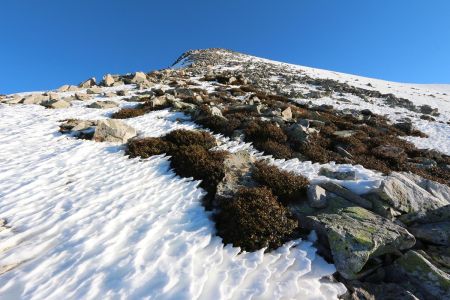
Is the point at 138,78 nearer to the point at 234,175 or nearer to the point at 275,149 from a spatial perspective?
the point at 275,149

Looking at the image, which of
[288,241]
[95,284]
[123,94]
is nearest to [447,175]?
[288,241]

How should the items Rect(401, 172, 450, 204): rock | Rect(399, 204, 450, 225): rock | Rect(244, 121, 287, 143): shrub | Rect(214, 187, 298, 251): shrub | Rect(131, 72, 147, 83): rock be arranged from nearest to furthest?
Rect(214, 187, 298, 251): shrub → Rect(399, 204, 450, 225): rock → Rect(401, 172, 450, 204): rock → Rect(244, 121, 287, 143): shrub → Rect(131, 72, 147, 83): rock

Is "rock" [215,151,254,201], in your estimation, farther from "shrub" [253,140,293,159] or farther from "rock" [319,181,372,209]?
"shrub" [253,140,293,159]

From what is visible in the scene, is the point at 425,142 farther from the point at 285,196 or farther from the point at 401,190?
the point at 285,196

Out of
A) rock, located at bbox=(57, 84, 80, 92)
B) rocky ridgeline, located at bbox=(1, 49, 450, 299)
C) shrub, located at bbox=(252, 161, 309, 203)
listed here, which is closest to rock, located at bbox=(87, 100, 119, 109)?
rocky ridgeline, located at bbox=(1, 49, 450, 299)

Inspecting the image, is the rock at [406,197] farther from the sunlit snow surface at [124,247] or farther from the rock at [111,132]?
the rock at [111,132]

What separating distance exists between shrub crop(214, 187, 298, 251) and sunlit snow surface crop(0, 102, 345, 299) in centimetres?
23

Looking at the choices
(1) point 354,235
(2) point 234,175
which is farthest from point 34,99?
A: (1) point 354,235

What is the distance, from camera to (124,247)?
558cm

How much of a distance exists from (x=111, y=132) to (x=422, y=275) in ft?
33.8

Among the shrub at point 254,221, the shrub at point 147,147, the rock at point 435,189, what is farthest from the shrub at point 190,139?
the rock at point 435,189

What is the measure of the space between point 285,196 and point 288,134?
5.98 m

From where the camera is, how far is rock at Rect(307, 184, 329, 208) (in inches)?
Result: 281

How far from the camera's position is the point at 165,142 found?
1109cm
